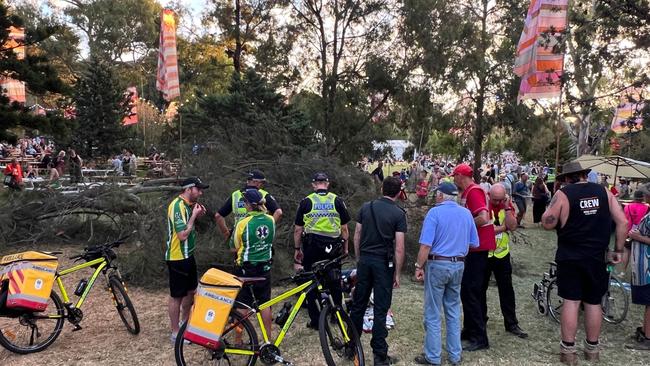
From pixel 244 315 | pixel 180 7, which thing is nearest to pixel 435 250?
pixel 244 315

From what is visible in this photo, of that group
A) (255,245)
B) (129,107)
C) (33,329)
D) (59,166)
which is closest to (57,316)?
(33,329)

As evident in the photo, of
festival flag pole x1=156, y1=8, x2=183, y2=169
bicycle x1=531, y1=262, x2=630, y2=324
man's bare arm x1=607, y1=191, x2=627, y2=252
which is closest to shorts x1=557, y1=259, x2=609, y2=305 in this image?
man's bare arm x1=607, y1=191, x2=627, y2=252

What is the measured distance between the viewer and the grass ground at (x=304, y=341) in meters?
4.64

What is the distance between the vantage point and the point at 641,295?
496 centimetres

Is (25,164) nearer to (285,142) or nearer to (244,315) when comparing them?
(285,142)

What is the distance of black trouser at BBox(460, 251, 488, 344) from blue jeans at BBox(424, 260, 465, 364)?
16.7 inches

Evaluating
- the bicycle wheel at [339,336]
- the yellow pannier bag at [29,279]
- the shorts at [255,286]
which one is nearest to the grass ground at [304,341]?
the bicycle wheel at [339,336]

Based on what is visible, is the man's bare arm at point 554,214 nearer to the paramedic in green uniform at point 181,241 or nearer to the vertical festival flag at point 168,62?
the paramedic in green uniform at point 181,241

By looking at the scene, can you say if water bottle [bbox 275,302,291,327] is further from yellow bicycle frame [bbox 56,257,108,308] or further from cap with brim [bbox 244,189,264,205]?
yellow bicycle frame [bbox 56,257,108,308]

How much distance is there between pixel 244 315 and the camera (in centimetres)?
409

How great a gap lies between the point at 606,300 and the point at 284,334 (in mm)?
4021

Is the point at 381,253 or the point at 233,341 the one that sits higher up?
the point at 381,253

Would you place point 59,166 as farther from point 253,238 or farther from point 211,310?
point 211,310

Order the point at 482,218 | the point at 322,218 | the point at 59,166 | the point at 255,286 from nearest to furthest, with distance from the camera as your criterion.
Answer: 1. the point at 255,286
2. the point at 482,218
3. the point at 322,218
4. the point at 59,166
